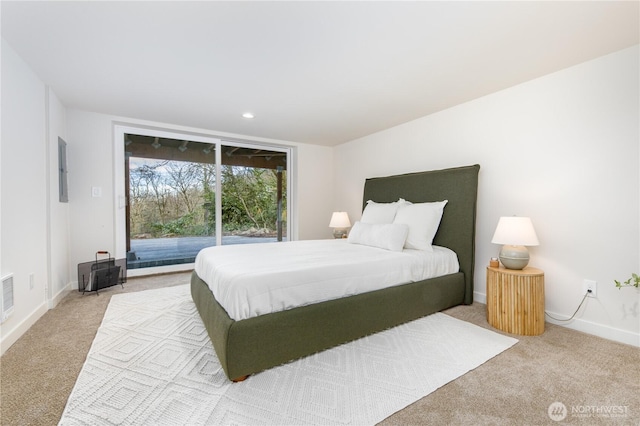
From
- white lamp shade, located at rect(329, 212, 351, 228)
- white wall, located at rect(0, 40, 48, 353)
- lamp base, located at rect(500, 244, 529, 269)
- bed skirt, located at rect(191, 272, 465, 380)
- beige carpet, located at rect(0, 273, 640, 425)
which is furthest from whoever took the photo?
white lamp shade, located at rect(329, 212, 351, 228)

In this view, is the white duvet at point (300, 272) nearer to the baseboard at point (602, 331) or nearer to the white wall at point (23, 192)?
the baseboard at point (602, 331)

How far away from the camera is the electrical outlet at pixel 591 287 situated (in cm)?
225

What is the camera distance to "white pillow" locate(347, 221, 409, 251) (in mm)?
2875

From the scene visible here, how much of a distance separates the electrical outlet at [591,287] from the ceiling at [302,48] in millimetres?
1812

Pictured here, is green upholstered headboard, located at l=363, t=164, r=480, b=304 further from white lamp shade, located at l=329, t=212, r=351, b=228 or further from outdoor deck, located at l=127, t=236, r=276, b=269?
outdoor deck, located at l=127, t=236, r=276, b=269

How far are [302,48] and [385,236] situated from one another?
1.90m

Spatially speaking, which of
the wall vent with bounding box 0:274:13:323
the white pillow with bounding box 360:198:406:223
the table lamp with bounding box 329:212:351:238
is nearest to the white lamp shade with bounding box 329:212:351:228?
the table lamp with bounding box 329:212:351:238

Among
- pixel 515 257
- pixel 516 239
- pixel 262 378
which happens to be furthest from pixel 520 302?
pixel 262 378

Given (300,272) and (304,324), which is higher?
(300,272)

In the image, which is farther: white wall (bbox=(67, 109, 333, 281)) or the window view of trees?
the window view of trees

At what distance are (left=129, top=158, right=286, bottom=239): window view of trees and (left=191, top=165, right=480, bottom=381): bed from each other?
6.07 feet

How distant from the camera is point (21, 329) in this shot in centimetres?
219

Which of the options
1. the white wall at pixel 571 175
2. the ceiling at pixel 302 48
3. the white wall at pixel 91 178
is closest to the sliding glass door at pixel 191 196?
the white wall at pixel 91 178

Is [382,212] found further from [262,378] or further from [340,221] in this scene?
[262,378]
